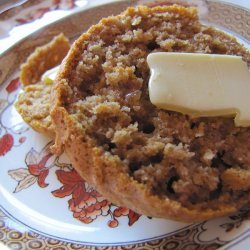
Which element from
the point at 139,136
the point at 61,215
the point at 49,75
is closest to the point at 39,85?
the point at 49,75

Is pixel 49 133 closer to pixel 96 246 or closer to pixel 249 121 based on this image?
pixel 96 246

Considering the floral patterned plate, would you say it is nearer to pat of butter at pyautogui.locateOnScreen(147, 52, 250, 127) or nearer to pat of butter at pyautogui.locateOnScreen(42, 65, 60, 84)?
pat of butter at pyautogui.locateOnScreen(42, 65, 60, 84)

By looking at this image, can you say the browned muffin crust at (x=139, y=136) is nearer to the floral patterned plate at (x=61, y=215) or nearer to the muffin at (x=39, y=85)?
the floral patterned plate at (x=61, y=215)

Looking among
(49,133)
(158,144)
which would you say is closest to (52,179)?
(49,133)

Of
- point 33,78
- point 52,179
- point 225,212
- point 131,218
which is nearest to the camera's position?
point 225,212

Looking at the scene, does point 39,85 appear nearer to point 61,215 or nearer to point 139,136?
point 61,215

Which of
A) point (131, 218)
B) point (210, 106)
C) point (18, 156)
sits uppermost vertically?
point (210, 106)

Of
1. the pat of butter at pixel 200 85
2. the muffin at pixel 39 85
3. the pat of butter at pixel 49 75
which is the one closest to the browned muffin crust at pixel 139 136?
the pat of butter at pixel 200 85
